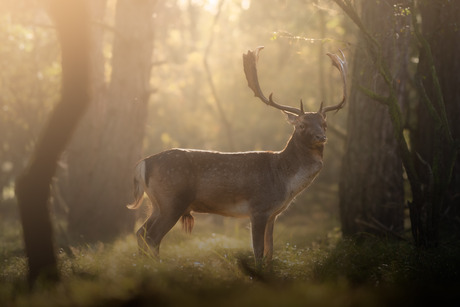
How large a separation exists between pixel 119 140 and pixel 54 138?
22.3 feet

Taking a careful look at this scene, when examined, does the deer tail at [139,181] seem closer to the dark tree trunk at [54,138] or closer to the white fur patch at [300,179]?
the white fur patch at [300,179]

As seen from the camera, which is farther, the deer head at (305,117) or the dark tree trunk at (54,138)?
the deer head at (305,117)

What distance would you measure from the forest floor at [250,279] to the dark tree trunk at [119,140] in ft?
11.6

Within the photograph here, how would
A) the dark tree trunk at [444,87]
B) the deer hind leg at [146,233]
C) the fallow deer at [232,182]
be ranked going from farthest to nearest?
the dark tree trunk at [444,87], the fallow deer at [232,182], the deer hind leg at [146,233]

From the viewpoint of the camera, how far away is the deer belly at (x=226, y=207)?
937 centimetres

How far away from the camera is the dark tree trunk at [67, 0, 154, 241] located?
13.5m

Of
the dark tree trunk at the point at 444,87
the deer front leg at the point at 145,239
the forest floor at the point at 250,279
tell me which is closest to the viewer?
the forest floor at the point at 250,279

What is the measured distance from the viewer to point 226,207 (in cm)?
942

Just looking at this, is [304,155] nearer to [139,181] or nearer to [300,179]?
[300,179]

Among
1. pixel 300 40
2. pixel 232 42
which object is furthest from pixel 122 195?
pixel 232 42

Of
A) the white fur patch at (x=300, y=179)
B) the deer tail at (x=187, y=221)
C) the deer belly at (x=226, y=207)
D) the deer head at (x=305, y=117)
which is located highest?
the deer head at (x=305, y=117)

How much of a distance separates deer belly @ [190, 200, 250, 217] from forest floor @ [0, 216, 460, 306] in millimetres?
589

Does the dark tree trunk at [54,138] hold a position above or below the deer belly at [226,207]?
above

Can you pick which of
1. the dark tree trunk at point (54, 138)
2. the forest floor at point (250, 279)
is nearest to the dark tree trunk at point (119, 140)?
the forest floor at point (250, 279)
